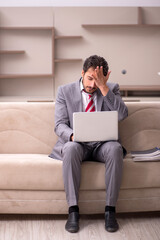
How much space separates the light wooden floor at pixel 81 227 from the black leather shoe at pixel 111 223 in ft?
0.10

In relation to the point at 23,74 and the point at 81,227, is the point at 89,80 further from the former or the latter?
the point at 23,74

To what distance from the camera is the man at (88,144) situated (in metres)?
2.06

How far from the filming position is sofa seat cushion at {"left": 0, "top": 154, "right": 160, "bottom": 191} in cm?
213

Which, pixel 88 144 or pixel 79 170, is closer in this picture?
pixel 79 170

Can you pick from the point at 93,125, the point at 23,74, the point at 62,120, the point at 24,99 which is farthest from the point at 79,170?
the point at 23,74

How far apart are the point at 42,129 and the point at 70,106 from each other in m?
0.32

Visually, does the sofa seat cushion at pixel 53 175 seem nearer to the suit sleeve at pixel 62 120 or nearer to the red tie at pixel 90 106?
the suit sleeve at pixel 62 120

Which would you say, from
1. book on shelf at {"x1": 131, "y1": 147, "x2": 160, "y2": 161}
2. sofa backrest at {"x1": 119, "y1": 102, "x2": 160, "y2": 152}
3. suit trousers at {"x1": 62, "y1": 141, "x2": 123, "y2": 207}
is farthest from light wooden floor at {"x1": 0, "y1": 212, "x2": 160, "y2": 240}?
sofa backrest at {"x1": 119, "y1": 102, "x2": 160, "y2": 152}

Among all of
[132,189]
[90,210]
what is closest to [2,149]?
[90,210]

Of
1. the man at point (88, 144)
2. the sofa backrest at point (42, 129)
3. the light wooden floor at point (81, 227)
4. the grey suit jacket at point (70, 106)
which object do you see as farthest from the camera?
the sofa backrest at point (42, 129)

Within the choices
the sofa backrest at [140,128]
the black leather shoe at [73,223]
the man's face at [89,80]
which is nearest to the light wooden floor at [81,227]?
the black leather shoe at [73,223]

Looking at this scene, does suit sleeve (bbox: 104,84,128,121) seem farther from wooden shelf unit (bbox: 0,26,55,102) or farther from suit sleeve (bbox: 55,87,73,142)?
wooden shelf unit (bbox: 0,26,55,102)

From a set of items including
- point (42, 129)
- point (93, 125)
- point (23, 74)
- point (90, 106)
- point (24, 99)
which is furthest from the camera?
point (23, 74)

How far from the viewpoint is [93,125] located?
2.13 m
